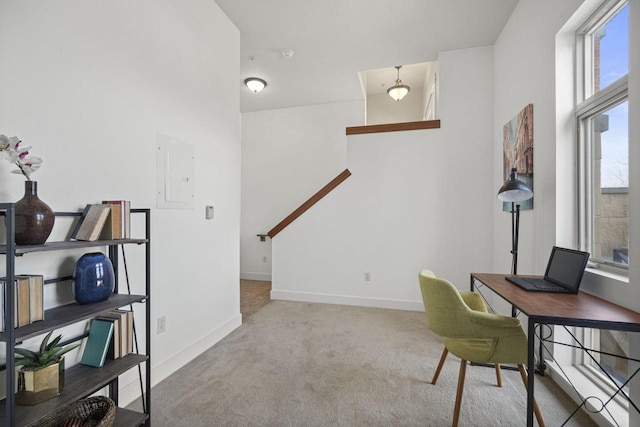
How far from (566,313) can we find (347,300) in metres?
2.57

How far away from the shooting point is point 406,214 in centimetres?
346

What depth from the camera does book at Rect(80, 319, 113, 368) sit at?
4.59ft

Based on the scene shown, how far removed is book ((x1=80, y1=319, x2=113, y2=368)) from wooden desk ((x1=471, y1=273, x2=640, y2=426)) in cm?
192

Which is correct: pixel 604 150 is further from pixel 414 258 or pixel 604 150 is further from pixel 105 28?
pixel 105 28

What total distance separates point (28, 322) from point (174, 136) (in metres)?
1.41

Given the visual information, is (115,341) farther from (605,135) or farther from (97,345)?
(605,135)

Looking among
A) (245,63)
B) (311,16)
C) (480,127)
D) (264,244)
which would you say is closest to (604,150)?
(480,127)

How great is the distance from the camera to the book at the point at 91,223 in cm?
133

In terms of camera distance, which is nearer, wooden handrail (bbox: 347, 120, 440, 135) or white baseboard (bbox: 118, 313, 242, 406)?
white baseboard (bbox: 118, 313, 242, 406)

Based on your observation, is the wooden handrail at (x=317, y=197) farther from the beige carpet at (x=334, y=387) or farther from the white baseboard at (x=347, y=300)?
the beige carpet at (x=334, y=387)

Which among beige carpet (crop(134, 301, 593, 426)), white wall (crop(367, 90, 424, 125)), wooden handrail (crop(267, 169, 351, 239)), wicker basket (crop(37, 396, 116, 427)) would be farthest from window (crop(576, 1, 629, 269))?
white wall (crop(367, 90, 424, 125))

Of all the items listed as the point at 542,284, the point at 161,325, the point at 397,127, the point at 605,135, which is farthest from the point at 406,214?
the point at 161,325

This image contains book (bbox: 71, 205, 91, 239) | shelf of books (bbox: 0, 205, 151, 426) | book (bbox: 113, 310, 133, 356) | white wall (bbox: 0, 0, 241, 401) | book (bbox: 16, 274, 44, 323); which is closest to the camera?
shelf of books (bbox: 0, 205, 151, 426)

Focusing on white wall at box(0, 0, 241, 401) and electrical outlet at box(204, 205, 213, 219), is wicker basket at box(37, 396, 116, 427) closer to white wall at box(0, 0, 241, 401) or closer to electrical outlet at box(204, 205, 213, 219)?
white wall at box(0, 0, 241, 401)
